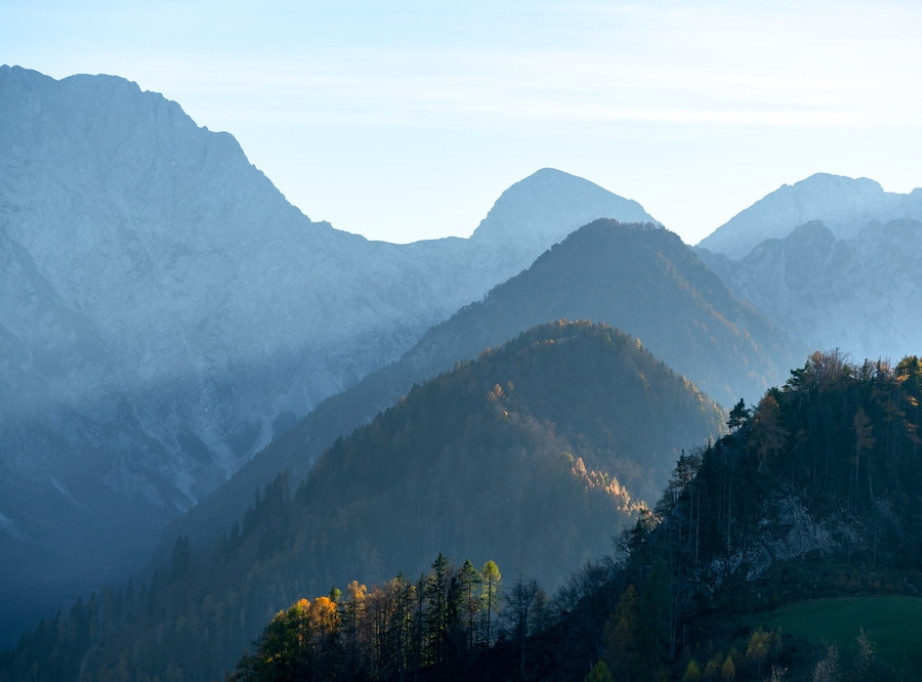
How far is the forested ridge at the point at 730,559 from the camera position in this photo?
12631 centimetres

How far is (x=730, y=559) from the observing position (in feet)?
450

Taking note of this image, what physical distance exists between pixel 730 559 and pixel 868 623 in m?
27.2

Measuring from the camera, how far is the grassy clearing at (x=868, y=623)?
101250mm

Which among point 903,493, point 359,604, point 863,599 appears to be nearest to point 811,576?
point 863,599

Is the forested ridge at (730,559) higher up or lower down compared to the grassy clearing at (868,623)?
higher up

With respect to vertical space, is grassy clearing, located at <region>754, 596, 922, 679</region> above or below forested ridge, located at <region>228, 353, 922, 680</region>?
below

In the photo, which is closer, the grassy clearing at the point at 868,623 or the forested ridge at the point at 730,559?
the grassy clearing at the point at 868,623

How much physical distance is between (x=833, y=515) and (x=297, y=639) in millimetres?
63962

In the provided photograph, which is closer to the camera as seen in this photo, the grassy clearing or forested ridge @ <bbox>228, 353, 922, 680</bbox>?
the grassy clearing

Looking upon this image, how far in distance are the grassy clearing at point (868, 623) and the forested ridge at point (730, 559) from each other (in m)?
2.44

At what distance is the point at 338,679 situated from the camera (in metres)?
143

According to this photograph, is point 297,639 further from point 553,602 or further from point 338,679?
point 553,602

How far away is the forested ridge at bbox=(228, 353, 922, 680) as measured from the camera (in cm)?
12631

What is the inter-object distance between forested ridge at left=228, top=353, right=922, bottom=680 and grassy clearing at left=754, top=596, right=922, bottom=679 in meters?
2.44
